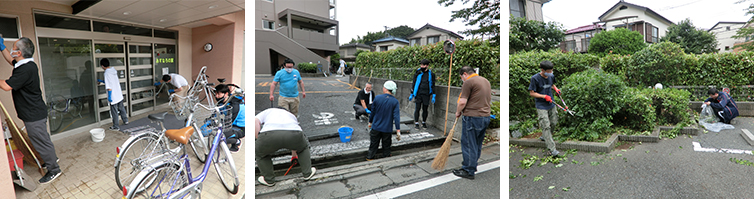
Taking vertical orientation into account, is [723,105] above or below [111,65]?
below

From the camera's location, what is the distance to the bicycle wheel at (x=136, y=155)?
1.76 metres

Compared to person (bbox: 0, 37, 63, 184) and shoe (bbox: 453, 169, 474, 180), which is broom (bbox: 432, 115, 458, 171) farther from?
person (bbox: 0, 37, 63, 184)

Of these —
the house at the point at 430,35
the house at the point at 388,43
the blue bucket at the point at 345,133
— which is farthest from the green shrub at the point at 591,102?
the blue bucket at the point at 345,133

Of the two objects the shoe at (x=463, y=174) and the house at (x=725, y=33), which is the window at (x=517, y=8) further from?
the house at (x=725, y=33)

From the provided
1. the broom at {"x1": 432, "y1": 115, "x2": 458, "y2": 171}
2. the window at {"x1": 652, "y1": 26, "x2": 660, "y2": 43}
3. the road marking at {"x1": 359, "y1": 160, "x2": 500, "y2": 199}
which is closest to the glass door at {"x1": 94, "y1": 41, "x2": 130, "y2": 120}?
the road marking at {"x1": 359, "y1": 160, "x2": 500, "y2": 199}

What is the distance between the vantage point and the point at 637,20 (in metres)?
2.98

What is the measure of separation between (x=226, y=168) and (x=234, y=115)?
510 millimetres

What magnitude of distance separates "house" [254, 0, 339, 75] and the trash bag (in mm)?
4920

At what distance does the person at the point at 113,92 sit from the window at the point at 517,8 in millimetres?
3058

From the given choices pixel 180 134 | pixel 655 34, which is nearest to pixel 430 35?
pixel 180 134

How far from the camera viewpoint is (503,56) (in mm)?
1889

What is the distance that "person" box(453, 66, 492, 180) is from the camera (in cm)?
222

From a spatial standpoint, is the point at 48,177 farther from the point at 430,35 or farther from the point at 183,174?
the point at 430,35

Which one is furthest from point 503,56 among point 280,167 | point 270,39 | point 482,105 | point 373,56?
point 280,167
